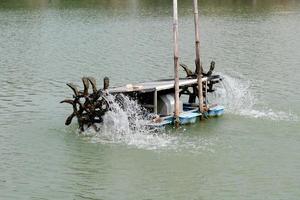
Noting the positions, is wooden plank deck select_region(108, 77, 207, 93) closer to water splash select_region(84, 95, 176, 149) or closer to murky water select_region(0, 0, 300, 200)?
water splash select_region(84, 95, 176, 149)

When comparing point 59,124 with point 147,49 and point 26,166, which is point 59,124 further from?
point 147,49

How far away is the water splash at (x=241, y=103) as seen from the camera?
2603 cm

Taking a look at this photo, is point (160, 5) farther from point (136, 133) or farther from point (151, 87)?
point (136, 133)

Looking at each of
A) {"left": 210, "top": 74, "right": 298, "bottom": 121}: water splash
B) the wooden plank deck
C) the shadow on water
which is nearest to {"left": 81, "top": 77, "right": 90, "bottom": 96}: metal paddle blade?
the wooden plank deck

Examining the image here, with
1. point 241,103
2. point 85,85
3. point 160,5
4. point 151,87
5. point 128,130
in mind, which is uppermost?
point 160,5

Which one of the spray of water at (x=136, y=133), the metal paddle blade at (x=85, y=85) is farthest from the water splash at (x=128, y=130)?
the metal paddle blade at (x=85, y=85)

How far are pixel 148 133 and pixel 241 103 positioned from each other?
6451 millimetres

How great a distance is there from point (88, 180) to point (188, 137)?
5.36m

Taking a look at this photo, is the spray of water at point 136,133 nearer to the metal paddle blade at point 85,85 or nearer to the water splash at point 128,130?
the water splash at point 128,130

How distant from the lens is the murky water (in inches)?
715

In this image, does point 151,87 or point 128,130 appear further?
point 151,87

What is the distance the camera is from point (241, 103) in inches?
1085

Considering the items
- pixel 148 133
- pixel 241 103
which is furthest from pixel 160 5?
pixel 148 133

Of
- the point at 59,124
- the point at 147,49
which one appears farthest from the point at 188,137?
the point at 147,49
